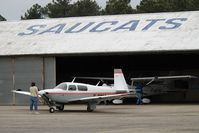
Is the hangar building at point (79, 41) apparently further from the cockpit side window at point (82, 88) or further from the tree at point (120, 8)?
the tree at point (120, 8)

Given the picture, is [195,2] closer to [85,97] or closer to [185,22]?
[185,22]

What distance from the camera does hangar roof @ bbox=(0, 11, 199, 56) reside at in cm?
3778

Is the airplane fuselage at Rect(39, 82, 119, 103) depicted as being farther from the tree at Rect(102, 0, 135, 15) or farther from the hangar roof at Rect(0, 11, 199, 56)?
the tree at Rect(102, 0, 135, 15)

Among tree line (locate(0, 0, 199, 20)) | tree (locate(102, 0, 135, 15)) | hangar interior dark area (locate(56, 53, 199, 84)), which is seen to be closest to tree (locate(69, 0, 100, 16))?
tree line (locate(0, 0, 199, 20))

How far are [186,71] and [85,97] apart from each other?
66.6ft

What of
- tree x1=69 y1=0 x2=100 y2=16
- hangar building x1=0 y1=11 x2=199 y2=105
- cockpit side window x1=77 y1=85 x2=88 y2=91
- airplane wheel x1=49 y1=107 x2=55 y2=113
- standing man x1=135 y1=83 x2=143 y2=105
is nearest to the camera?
airplane wheel x1=49 y1=107 x2=55 y2=113

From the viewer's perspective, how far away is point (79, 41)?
133 feet

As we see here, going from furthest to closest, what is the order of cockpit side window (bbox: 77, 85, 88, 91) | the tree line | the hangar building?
the tree line
the hangar building
cockpit side window (bbox: 77, 85, 88, 91)

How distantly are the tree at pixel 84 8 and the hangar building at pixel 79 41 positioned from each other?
202 ft

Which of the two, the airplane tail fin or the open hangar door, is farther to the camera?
the open hangar door

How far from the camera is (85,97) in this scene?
3097 cm

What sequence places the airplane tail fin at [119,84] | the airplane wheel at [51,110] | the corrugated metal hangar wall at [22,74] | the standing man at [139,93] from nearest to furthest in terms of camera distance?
the airplane wheel at [51,110] < the airplane tail fin at [119,84] < the corrugated metal hangar wall at [22,74] < the standing man at [139,93]

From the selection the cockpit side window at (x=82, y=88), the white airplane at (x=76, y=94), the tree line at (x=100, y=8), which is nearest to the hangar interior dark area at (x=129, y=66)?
the white airplane at (x=76, y=94)

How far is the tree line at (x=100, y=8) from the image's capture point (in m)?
90.2
